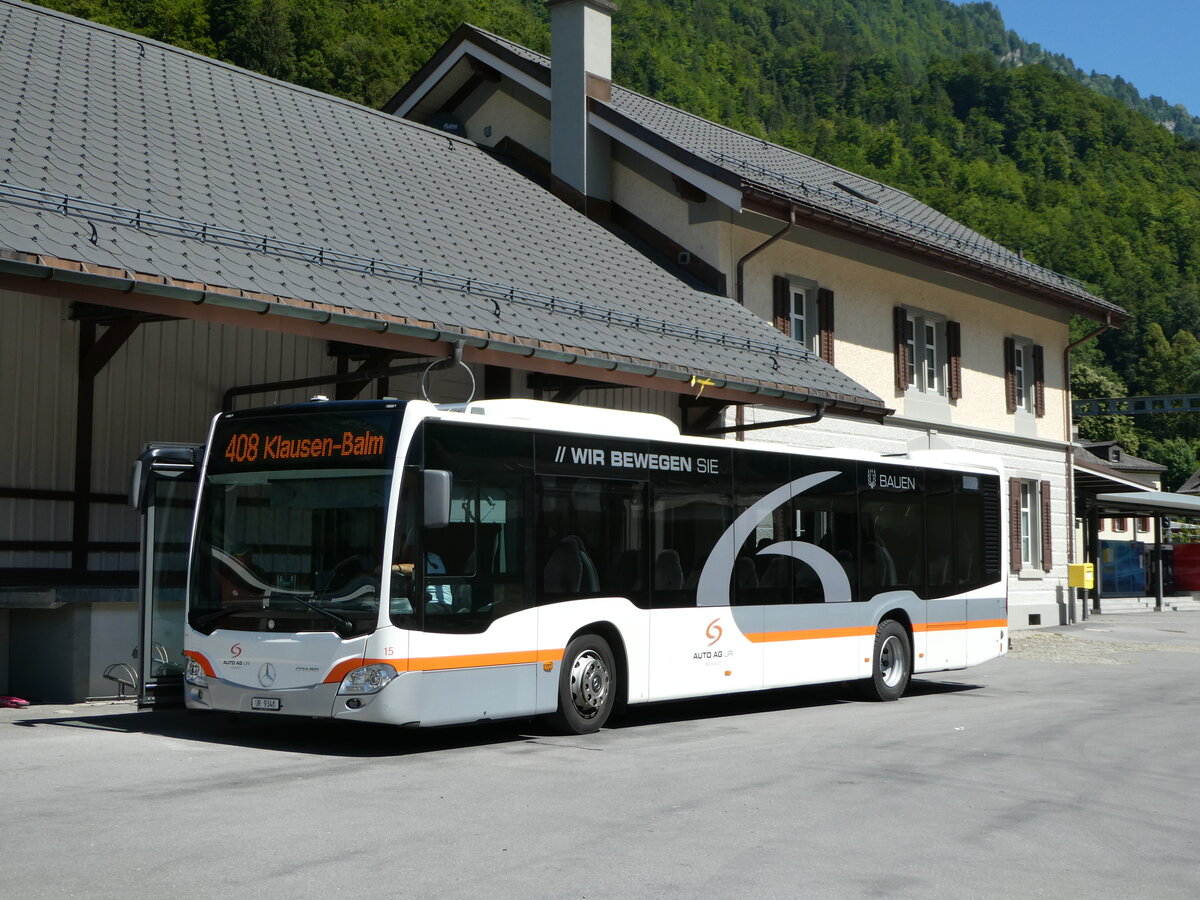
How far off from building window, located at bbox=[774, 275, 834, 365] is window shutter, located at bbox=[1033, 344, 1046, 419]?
29.8 ft

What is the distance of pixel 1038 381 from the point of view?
33.1 metres

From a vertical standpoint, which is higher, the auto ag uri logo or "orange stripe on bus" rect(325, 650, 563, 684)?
the auto ag uri logo

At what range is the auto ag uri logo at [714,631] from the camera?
1338cm

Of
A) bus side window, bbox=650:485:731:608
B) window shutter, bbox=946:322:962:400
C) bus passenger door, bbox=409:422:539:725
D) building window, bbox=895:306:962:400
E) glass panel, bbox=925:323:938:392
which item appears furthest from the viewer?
window shutter, bbox=946:322:962:400

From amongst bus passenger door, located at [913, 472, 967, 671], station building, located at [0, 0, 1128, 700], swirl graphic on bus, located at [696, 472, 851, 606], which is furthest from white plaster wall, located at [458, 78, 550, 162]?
swirl graphic on bus, located at [696, 472, 851, 606]

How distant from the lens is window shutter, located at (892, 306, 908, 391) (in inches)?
1091

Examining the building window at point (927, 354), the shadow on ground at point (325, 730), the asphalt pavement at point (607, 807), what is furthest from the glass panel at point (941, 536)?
the building window at point (927, 354)

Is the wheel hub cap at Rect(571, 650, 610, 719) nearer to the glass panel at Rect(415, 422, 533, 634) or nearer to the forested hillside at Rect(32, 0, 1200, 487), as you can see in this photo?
the glass panel at Rect(415, 422, 533, 634)

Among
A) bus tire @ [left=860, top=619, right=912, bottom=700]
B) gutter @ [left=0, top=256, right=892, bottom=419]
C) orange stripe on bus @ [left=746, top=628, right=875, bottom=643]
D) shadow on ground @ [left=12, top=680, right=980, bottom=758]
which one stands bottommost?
shadow on ground @ [left=12, top=680, right=980, bottom=758]

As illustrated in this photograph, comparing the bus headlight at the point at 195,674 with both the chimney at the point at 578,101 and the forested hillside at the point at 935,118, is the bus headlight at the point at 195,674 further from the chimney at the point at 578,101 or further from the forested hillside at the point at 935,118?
the forested hillside at the point at 935,118

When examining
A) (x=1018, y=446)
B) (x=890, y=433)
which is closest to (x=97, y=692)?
(x=890, y=433)

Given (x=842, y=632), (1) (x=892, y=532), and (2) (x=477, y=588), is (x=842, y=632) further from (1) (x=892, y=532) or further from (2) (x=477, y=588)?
(2) (x=477, y=588)

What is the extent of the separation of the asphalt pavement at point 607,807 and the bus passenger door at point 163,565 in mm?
422

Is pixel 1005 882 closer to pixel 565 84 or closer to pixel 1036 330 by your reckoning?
pixel 565 84
